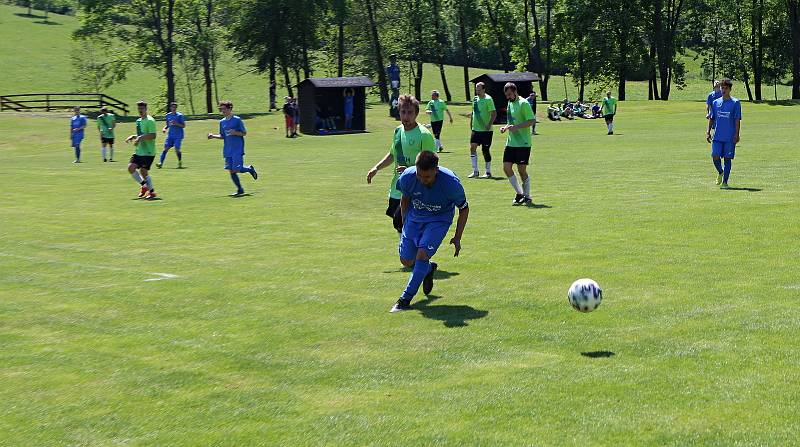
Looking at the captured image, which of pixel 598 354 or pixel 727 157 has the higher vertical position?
pixel 727 157

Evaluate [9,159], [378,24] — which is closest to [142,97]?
[378,24]

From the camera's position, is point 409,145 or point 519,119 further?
point 519,119

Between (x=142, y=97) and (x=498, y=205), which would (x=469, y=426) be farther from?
(x=142, y=97)

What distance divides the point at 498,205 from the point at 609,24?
70.5 metres

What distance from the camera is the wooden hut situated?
57.0 meters

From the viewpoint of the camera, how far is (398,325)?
1036cm

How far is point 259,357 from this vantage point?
9.20 metres

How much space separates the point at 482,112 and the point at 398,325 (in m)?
16.4

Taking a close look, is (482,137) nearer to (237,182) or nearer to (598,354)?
(237,182)

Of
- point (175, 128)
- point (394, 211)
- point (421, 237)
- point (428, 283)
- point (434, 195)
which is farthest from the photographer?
point (175, 128)

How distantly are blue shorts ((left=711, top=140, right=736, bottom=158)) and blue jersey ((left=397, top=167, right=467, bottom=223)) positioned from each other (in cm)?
1229

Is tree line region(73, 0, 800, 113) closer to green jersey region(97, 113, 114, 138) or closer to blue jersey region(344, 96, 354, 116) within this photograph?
blue jersey region(344, 96, 354, 116)

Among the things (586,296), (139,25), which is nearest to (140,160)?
(586,296)

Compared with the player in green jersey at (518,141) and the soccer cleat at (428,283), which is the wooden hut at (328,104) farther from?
the soccer cleat at (428,283)
